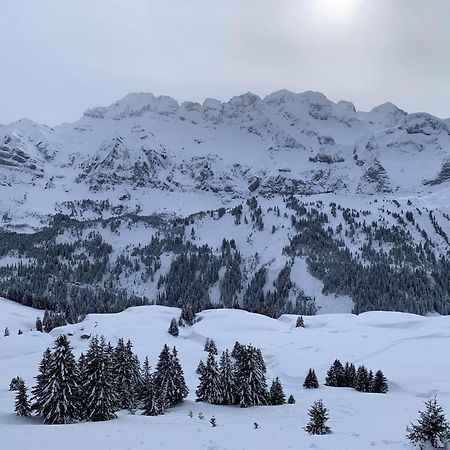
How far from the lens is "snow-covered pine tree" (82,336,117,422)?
38281mm

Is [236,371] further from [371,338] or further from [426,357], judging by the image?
[371,338]

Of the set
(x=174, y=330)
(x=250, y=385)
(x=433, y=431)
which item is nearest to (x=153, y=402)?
(x=250, y=385)

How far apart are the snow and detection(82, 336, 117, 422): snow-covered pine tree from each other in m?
1.78

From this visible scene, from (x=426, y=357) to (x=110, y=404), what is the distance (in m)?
48.4

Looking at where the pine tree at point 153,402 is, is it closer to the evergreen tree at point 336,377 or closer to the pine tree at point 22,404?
the pine tree at point 22,404

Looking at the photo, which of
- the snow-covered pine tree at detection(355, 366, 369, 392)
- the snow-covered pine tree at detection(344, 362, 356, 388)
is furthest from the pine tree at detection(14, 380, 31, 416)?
the snow-covered pine tree at detection(344, 362, 356, 388)

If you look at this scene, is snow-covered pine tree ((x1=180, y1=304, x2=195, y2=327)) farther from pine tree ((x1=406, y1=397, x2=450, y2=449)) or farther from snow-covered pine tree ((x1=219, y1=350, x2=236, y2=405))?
pine tree ((x1=406, y1=397, x2=450, y2=449))

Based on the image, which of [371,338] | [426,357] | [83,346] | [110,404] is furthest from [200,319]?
[110,404]

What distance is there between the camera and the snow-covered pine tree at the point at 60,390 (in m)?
37.9

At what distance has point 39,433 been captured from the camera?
2831cm

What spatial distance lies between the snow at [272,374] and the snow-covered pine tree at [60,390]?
1720mm

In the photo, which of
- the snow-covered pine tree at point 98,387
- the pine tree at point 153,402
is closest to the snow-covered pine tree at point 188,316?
the pine tree at point 153,402

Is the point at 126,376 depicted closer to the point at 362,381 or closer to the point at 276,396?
the point at 276,396

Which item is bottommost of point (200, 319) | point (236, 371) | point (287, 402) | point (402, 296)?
point (287, 402)
